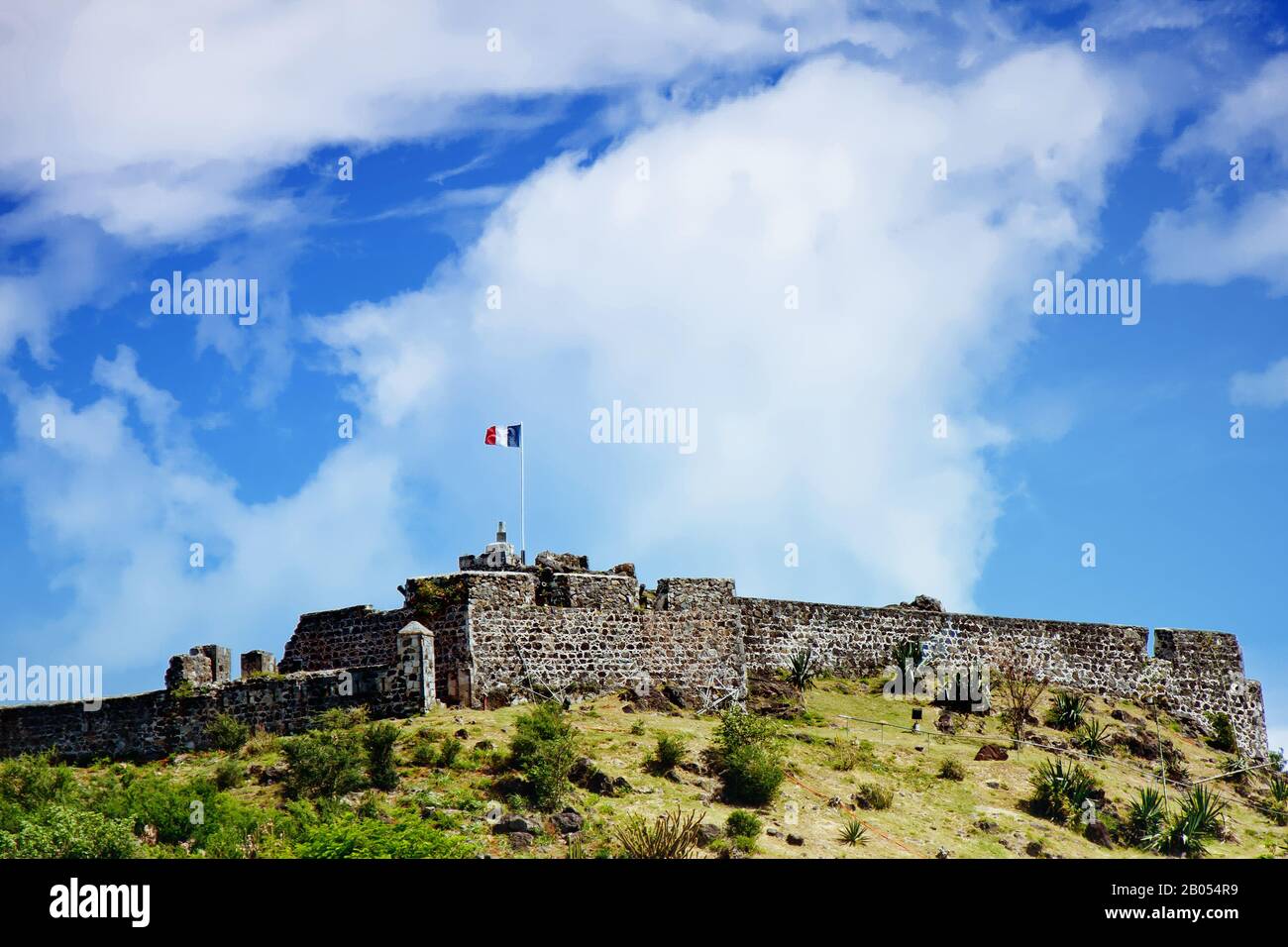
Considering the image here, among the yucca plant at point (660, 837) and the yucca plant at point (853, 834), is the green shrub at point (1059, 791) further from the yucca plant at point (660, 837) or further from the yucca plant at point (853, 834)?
the yucca plant at point (660, 837)

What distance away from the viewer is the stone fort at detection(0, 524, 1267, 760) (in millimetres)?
37562

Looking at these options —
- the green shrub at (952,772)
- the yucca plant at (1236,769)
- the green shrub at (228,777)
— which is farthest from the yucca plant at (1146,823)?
the green shrub at (228,777)

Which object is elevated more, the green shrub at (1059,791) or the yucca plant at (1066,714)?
the yucca plant at (1066,714)

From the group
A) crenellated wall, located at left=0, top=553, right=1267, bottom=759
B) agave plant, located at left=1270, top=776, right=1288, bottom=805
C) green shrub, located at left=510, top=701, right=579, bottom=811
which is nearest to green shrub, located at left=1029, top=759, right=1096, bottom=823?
agave plant, located at left=1270, top=776, right=1288, bottom=805

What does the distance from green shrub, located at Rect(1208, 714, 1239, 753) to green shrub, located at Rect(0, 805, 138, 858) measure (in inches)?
1299

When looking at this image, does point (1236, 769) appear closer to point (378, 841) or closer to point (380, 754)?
point (380, 754)

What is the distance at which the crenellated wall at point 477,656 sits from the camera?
3756cm

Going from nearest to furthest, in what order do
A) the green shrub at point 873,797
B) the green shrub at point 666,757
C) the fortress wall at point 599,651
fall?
the green shrub at point 666,757
the green shrub at point 873,797
the fortress wall at point 599,651

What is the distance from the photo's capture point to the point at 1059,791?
37.8 m

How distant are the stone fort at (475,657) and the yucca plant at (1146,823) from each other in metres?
10.1

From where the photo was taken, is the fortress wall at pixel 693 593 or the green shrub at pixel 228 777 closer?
the green shrub at pixel 228 777

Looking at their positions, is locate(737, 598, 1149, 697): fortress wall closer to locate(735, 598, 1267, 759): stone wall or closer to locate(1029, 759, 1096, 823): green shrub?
locate(735, 598, 1267, 759): stone wall

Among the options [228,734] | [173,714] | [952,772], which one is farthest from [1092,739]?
[173,714]

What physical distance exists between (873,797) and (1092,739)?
420 inches
